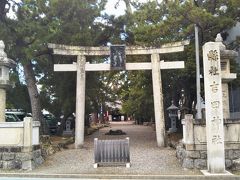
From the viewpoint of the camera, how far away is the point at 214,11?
70.6 ft

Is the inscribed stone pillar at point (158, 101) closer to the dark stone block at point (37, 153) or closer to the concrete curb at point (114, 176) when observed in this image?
the dark stone block at point (37, 153)

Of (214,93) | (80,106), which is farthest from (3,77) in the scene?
(214,93)

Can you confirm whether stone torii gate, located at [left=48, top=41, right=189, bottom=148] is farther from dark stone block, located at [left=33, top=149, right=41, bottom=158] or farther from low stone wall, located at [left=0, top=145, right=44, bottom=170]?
low stone wall, located at [left=0, top=145, right=44, bottom=170]

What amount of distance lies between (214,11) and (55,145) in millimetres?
11422

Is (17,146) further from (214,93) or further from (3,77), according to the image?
(214,93)

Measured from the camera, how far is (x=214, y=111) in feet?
43.4

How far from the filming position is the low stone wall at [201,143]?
14.1 m

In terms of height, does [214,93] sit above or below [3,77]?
below

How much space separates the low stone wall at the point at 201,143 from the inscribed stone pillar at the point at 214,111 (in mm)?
933

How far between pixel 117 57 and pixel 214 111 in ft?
30.1

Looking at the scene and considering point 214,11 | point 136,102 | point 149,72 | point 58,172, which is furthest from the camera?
point 136,102

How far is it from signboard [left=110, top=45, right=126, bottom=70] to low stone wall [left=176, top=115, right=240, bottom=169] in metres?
7.74

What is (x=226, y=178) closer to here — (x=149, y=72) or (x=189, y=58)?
(x=189, y=58)

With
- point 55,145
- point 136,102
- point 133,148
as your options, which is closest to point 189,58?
point 133,148
